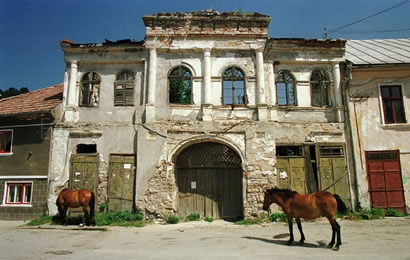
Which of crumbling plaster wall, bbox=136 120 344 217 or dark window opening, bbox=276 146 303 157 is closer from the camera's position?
crumbling plaster wall, bbox=136 120 344 217

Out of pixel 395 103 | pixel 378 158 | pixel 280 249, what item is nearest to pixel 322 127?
pixel 378 158

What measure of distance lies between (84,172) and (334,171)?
10531 mm

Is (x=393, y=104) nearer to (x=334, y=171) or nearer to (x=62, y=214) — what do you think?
(x=334, y=171)

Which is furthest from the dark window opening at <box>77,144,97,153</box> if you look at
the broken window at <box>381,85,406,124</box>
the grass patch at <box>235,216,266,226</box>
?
the broken window at <box>381,85,406,124</box>

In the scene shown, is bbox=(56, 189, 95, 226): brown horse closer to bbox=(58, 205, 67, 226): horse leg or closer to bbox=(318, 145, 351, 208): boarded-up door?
bbox=(58, 205, 67, 226): horse leg

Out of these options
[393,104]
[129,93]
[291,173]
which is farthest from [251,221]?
[393,104]

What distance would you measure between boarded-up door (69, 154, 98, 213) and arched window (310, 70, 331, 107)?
396 inches

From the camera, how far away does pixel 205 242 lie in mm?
7980

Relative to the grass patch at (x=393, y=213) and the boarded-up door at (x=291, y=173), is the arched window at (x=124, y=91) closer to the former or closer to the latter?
the boarded-up door at (x=291, y=173)

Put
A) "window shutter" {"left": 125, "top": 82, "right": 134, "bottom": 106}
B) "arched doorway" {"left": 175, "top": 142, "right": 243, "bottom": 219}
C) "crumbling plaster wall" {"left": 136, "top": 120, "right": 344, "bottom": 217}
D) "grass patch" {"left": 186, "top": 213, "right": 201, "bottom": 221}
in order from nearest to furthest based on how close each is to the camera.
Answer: "crumbling plaster wall" {"left": 136, "top": 120, "right": 344, "bottom": 217} → "grass patch" {"left": 186, "top": 213, "right": 201, "bottom": 221} → "arched doorway" {"left": 175, "top": 142, "right": 243, "bottom": 219} → "window shutter" {"left": 125, "top": 82, "right": 134, "bottom": 106}

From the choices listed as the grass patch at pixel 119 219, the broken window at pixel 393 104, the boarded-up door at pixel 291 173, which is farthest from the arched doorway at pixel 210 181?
the broken window at pixel 393 104

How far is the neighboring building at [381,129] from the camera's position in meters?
12.3

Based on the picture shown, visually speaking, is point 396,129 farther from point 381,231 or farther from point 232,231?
point 232,231

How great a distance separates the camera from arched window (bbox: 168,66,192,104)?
13.0 metres
